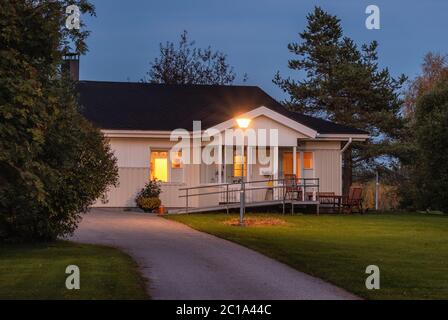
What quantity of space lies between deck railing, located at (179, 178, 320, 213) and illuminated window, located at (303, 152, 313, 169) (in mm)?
883

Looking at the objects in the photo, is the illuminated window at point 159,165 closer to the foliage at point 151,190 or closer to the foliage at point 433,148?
the foliage at point 151,190

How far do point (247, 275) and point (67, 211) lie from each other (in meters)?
6.36

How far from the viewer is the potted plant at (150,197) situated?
3130cm

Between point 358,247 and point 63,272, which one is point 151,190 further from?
Result: point 63,272

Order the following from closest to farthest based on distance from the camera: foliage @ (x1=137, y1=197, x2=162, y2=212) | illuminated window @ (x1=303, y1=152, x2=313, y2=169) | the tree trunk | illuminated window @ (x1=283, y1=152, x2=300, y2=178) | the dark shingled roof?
foliage @ (x1=137, y1=197, x2=162, y2=212)
the dark shingled roof
illuminated window @ (x1=283, y1=152, x2=300, y2=178)
illuminated window @ (x1=303, y1=152, x2=313, y2=169)
the tree trunk

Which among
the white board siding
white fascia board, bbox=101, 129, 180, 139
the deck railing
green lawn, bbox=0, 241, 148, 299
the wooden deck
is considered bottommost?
green lawn, bbox=0, 241, 148, 299

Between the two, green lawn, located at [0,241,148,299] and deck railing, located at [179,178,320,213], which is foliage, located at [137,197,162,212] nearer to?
deck railing, located at [179,178,320,213]

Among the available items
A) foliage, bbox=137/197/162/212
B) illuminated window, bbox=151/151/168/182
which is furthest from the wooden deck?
illuminated window, bbox=151/151/168/182

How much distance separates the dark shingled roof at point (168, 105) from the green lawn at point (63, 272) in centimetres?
1485

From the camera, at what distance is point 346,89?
44.2 m

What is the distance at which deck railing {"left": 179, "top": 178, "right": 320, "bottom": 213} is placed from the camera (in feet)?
101

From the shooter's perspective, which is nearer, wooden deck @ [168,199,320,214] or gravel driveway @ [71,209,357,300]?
gravel driveway @ [71,209,357,300]
